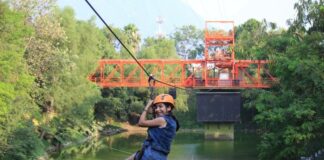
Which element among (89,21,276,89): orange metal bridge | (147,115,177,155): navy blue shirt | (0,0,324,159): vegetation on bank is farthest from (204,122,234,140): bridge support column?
(147,115,177,155): navy blue shirt

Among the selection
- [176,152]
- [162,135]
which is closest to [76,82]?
[176,152]

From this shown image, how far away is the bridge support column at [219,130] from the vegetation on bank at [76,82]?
9034 mm

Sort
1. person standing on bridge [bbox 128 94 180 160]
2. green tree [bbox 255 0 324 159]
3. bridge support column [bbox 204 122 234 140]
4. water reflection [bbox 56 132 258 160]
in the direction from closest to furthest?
person standing on bridge [bbox 128 94 180 160] < green tree [bbox 255 0 324 159] < water reflection [bbox 56 132 258 160] < bridge support column [bbox 204 122 234 140]

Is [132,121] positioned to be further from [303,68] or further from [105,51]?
[303,68]

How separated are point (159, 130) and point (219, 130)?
3846 centimetres

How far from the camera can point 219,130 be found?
4306 cm

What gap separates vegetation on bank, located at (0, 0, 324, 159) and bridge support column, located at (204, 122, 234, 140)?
903 cm

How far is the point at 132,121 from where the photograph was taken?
180 ft

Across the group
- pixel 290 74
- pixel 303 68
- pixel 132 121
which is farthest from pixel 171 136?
pixel 132 121

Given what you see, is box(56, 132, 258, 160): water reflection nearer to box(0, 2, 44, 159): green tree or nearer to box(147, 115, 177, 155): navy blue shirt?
box(0, 2, 44, 159): green tree

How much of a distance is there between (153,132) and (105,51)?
46.3 metres

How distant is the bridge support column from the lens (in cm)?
4253

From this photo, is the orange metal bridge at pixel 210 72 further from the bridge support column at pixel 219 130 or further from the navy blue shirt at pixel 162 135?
the navy blue shirt at pixel 162 135

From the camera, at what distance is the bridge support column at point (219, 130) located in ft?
140
